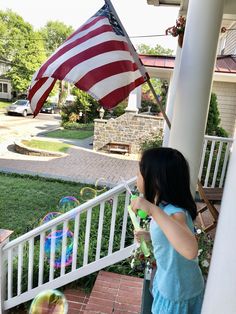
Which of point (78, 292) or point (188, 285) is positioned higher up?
point (188, 285)

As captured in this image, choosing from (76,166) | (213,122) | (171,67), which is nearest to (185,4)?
(213,122)

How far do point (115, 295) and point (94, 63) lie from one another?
6.63ft

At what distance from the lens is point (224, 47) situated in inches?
444

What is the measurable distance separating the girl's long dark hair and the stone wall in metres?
9.58

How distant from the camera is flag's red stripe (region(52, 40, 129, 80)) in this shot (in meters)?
1.68

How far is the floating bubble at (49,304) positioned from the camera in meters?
2.22

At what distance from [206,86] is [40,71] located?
1.11 meters

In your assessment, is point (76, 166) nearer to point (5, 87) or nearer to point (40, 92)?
point (40, 92)

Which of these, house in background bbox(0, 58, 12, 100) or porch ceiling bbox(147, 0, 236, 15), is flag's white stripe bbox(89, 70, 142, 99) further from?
house in background bbox(0, 58, 12, 100)

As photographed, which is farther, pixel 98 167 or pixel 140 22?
pixel 140 22

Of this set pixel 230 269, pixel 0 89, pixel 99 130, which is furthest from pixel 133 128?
pixel 0 89

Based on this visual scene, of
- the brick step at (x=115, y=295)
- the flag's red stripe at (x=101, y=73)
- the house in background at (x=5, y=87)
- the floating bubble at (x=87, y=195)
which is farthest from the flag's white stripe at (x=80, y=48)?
the house in background at (x=5, y=87)

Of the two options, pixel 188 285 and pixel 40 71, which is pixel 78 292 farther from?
pixel 40 71

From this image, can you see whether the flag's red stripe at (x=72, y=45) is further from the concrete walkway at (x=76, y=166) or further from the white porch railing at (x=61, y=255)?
the concrete walkway at (x=76, y=166)
